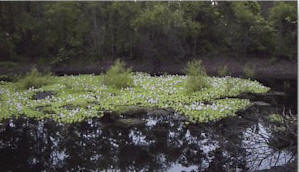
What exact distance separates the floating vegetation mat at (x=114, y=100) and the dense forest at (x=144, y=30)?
28.7 feet

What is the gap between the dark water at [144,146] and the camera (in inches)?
242

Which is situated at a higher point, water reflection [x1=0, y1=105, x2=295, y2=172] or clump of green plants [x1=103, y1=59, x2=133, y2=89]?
water reflection [x1=0, y1=105, x2=295, y2=172]

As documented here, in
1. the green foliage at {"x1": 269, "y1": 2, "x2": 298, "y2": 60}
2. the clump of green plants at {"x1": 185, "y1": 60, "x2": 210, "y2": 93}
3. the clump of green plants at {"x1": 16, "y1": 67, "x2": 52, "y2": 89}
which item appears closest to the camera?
the clump of green plants at {"x1": 185, "y1": 60, "x2": 210, "y2": 93}

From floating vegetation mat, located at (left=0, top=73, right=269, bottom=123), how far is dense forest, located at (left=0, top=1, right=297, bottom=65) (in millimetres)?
8740

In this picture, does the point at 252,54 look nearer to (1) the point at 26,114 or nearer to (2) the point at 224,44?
(2) the point at 224,44

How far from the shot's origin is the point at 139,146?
7250mm

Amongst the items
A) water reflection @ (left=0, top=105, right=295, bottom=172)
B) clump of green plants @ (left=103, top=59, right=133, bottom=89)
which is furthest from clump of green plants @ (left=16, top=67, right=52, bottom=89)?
water reflection @ (left=0, top=105, right=295, bottom=172)

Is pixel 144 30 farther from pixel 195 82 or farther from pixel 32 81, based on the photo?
pixel 195 82

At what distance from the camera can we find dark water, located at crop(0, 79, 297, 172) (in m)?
6.14

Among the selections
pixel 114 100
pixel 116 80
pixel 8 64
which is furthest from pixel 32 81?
pixel 8 64

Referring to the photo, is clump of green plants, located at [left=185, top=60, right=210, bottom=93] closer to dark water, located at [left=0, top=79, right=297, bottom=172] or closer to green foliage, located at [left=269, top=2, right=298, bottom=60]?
dark water, located at [left=0, top=79, right=297, bottom=172]

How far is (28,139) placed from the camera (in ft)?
25.9

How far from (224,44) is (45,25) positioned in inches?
555

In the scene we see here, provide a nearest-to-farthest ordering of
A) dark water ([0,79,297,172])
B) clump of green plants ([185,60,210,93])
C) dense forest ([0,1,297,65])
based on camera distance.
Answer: dark water ([0,79,297,172])
clump of green plants ([185,60,210,93])
dense forest ([0,1,297,65])
